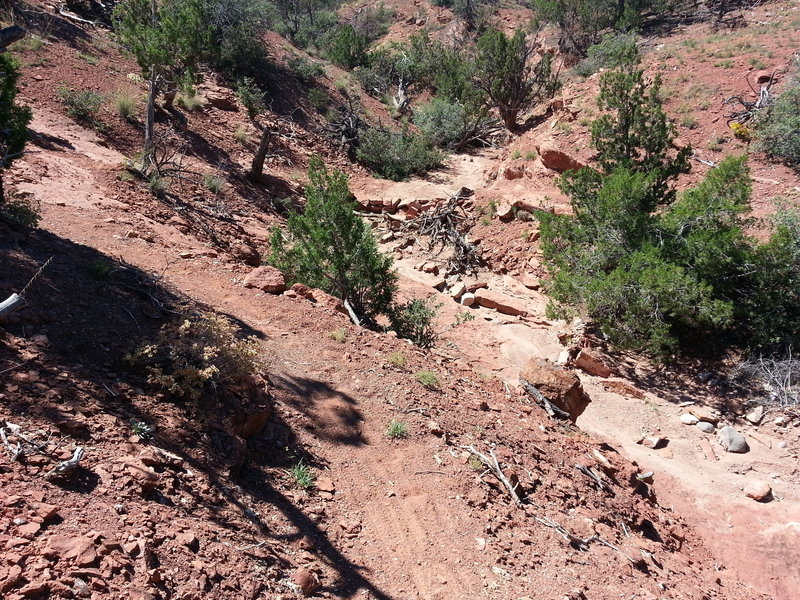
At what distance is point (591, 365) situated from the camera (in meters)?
9.63

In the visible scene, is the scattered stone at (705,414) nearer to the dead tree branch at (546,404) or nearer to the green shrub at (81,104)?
the dead tree branch at (546,404)

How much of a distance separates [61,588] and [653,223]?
10286 millimetres

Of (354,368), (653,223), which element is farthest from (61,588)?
(653,223)

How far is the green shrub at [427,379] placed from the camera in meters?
6.01

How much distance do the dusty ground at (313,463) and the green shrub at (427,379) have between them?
103 mm

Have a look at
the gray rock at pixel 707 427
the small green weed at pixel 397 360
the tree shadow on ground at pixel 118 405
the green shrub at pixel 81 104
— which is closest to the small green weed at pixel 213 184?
the green shrub at pixel 81 104

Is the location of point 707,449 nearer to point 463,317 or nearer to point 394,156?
point 463,317

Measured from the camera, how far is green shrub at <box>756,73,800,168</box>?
12977 mm

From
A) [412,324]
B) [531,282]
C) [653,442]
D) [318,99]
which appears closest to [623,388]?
[653,442]

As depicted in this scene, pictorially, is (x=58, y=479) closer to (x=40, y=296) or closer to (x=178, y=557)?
(x=178, y=557)

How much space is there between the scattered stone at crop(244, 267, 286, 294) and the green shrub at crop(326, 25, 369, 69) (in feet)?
73.0

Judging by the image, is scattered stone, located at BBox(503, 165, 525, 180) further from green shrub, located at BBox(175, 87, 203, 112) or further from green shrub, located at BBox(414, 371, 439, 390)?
green shrub, located at BBox(414, 371, 439, 390)

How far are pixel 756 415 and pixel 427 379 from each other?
19.5 feet

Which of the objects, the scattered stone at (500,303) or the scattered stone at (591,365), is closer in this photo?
the scattered stone at (591,365)
